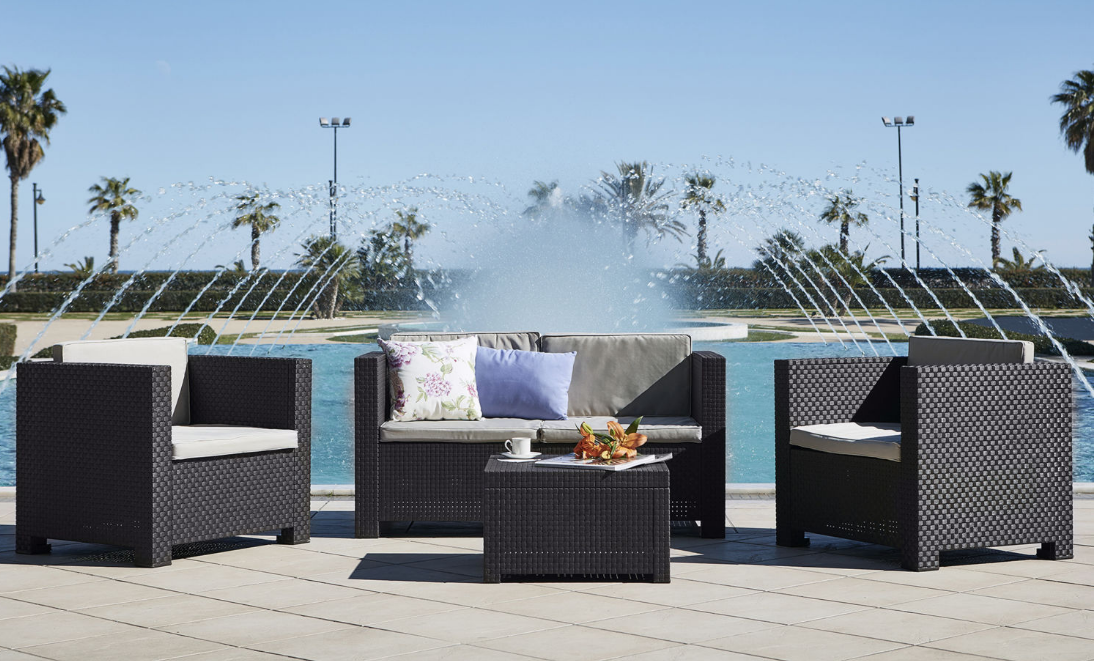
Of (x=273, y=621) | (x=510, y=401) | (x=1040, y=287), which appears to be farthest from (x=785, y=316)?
(x=273, y=621)

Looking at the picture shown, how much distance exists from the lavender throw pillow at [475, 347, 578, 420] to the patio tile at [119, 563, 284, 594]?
4.43 feet

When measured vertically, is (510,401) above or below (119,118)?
below

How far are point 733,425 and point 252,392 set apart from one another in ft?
15.5

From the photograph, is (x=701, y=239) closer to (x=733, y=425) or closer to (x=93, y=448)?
(x=733, y=425)

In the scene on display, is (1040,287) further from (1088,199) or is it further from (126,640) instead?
(126,640)

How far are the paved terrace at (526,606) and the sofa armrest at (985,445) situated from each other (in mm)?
229

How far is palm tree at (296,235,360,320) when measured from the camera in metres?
26.9

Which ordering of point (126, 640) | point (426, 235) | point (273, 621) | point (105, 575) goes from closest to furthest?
point (126, 640) < point (273, 621) < point (105, 575) < point (426, 235)

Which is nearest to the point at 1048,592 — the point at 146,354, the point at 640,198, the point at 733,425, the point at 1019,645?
the point at 1019,645

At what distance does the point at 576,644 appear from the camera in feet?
10.2

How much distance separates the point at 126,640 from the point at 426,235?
101ft

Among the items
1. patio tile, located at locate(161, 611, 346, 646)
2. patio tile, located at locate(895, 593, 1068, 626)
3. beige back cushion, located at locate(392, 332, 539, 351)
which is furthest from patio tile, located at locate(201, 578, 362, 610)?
patio tile, located at locate(895, 593, 1068, 626)

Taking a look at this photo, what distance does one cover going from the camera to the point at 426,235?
1326 inches

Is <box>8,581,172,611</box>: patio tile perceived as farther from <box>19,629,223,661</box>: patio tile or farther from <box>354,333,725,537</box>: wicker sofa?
<box>354,333,725,537</box>: wicker sofa
